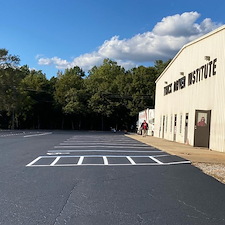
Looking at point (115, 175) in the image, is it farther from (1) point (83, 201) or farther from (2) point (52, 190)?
(1) point (83, 201)

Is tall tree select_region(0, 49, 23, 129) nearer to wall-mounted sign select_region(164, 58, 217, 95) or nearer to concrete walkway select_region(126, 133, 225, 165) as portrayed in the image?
wall-mounted sign select_region(164, 58, 217, 95)

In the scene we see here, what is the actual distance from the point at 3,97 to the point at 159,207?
49.6 metres

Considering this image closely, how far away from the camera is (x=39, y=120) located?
72188 millimetres

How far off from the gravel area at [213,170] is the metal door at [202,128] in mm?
8792

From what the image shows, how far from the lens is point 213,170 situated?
11266 mm

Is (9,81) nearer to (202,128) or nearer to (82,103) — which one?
(82,103)

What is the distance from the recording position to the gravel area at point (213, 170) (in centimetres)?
985

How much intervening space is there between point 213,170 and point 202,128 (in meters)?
11.1

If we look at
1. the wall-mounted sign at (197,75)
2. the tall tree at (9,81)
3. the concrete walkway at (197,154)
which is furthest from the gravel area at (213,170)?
the tall tree at (9,81)

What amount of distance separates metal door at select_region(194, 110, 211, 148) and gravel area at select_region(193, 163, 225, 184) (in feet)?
28.8

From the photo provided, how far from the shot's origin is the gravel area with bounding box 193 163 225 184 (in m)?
9.85

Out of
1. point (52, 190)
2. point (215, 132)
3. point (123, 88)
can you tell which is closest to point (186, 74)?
point (215, 132)

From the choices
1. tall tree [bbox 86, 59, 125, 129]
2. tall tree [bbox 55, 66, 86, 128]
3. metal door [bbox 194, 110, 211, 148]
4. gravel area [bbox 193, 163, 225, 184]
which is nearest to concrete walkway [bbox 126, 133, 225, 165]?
gravel area [bbox 193, 163, 225, 184]

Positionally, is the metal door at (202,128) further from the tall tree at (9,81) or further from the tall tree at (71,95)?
the tall tree at (71,95)
